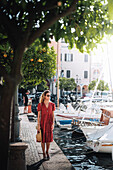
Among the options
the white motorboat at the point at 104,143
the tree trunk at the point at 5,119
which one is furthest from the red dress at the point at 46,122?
the tree trunk at the point at 5,119

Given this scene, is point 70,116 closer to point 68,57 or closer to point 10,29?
point 10,29

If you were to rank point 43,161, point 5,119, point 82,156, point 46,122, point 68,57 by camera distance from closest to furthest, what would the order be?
point 5,119
point 43,161
point 46,122
point 82,156
point 68,57

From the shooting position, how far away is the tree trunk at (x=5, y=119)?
140 inches

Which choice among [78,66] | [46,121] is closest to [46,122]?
[46,121]

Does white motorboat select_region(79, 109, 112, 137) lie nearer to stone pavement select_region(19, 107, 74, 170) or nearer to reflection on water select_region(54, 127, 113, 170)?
reflection on water select_region(54, 127, 113, 170)

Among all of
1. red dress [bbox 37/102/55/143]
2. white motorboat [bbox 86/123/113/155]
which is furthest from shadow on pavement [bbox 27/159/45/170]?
white motorboat [bbox 86/123/113/155]

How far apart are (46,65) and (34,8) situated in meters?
9.25

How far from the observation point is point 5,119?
362cm

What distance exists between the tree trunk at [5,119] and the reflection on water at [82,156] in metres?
5.06

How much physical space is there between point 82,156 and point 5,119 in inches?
264

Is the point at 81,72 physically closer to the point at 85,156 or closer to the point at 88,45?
the point at 85,156

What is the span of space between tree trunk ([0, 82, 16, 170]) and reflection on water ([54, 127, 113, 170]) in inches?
199

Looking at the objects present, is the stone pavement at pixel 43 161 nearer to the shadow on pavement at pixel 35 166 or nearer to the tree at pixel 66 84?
the shadow on pavement at pixel 35 166

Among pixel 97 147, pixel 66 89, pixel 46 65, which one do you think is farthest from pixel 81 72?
pixel 97 147
